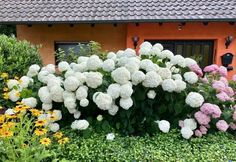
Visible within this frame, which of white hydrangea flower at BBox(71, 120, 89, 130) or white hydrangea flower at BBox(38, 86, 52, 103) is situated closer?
white hydrangea flower at BBox(71, 120, 89, 130)

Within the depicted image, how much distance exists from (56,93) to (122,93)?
760 mm

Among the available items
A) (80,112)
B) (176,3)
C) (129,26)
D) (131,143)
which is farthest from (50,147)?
(176,3)

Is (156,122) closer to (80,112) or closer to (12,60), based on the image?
(80,112)

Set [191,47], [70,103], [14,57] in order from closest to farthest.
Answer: [70,103]
[14,57]
[191,47]

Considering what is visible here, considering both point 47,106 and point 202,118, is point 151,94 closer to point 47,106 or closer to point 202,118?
point 202,118

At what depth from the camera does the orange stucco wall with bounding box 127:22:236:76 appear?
23.0 ft

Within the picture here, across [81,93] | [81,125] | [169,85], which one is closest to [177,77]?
[169,85]

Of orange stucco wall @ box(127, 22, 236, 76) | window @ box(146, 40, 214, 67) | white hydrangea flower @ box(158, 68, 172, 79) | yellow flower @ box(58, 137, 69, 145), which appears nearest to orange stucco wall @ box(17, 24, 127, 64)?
orange stucco wall @ box(127, 22, 236, 76)

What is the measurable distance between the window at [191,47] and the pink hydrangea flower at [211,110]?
427cm

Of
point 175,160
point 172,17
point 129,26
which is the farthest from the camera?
point 129,26

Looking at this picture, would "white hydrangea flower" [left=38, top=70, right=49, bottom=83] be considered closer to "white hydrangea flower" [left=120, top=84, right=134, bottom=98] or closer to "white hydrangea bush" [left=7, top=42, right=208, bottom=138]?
"white hydrangea bush" [left=7, top=42, right=208, bottom=138]

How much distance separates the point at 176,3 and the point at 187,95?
15.2 ft

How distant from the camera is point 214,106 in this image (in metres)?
3.13

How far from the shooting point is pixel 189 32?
704 centimetres
